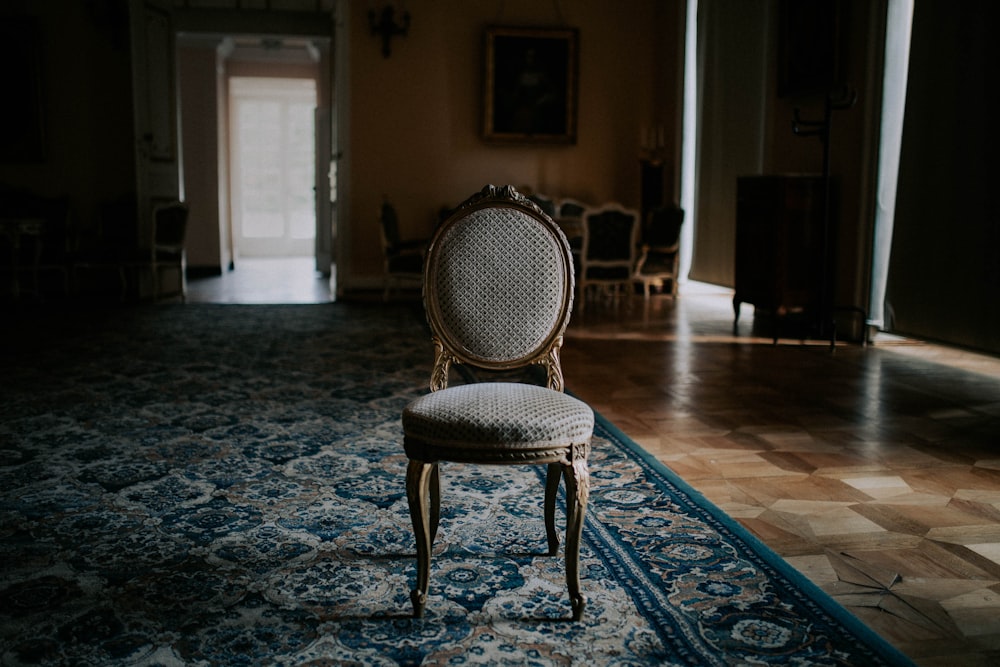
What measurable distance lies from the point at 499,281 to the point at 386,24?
6.67 metres

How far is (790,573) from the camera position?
2008 millimetres

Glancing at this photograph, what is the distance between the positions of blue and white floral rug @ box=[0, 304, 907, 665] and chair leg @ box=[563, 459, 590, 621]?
5 centimetres

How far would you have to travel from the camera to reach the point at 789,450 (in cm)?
306

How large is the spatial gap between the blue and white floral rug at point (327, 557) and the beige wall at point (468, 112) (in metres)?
4.97

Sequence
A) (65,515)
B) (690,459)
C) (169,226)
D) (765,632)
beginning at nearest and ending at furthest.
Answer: (765,632), (65,515), (690,459), (169,226)

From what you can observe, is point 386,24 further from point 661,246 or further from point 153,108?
point 661,246

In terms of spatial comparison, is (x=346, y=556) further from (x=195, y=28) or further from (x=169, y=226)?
(x=195, y=28)

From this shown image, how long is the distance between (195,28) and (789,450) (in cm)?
772

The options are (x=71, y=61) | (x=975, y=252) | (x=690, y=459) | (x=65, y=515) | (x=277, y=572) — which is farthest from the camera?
(x=71, y=61)

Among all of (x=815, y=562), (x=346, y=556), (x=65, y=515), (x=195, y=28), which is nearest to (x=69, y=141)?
(x=195, y=28)

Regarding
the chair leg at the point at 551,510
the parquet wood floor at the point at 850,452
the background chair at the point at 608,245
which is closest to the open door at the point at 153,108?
the background chair at the point at 608,245

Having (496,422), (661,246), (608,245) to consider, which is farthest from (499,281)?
(661,246)

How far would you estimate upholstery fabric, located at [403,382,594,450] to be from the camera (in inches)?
68.7

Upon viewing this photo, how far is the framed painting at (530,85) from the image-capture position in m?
8.34
